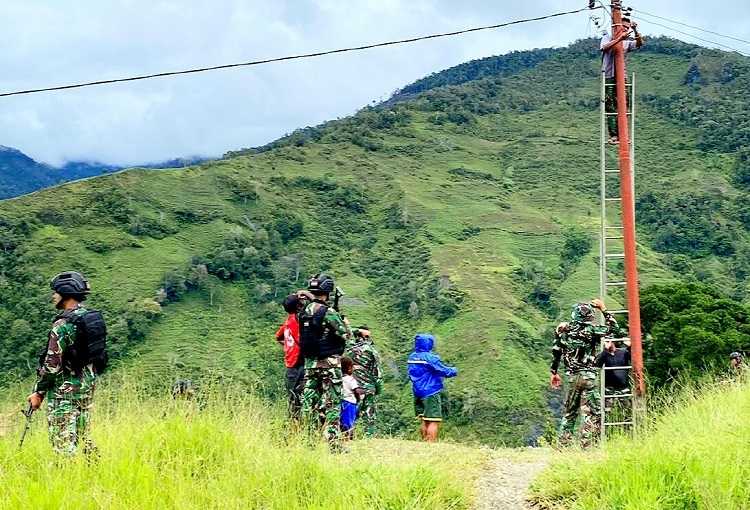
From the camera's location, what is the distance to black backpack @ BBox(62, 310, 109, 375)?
19.5 ft

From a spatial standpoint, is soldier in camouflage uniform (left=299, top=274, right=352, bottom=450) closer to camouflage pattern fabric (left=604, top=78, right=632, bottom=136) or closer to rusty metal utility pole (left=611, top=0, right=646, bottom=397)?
rusty metal utility pole (left=611, top=0, right=646, bottom=397)

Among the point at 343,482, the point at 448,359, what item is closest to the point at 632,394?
the point at 343,482

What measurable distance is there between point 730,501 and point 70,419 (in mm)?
4905

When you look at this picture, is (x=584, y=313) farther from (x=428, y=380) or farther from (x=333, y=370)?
(x=333, y=370)

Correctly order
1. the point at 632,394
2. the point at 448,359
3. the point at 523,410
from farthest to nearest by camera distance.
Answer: the point at 448,359 → the point at 523,410 → the point at 632,394

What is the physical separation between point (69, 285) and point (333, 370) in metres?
2.91

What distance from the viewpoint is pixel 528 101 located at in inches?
4451

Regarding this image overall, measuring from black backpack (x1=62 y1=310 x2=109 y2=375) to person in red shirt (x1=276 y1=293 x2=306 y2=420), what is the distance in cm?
272

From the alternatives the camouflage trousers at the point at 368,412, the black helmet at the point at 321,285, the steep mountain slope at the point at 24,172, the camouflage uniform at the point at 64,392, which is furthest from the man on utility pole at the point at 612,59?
the steep mountain slope at the point at 24,172

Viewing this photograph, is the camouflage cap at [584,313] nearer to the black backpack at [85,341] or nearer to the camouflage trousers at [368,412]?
the camouflage trousers at [368,412]

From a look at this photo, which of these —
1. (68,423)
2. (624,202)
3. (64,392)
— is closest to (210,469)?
(68,423)

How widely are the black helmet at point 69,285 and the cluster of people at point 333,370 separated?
2387 millimetres

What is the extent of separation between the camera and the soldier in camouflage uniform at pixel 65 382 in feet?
19.3

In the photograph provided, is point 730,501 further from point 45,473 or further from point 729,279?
point 729,279
